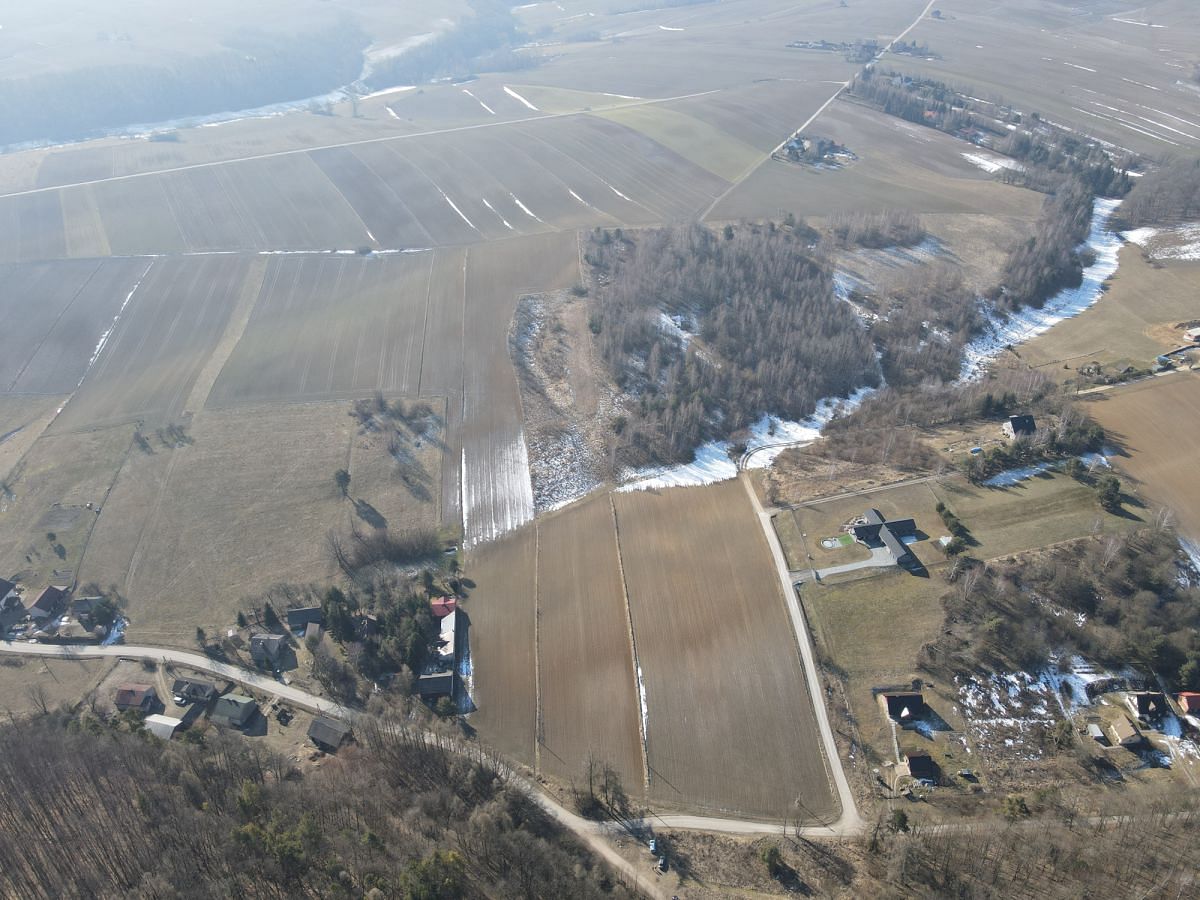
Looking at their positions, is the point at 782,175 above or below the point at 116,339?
above

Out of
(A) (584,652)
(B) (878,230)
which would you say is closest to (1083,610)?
(A) (584,652)

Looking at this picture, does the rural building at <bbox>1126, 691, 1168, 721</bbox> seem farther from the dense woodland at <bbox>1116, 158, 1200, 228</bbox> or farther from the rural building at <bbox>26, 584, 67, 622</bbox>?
the dense woodland at <bbox>1116, 158, 1200, 228</bbox>

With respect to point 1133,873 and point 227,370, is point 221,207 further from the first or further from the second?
point 1133,873

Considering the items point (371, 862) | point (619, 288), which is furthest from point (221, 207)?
point (371, 862)

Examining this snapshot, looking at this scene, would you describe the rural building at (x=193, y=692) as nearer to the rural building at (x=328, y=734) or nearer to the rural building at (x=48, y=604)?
the rural building at (x=328, y=734)

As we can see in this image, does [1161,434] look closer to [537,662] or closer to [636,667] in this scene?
[636,667]

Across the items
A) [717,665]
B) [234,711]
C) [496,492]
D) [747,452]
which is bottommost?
[234,711]
